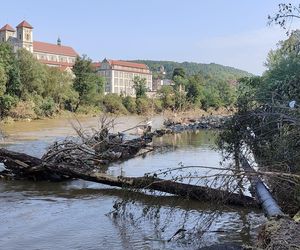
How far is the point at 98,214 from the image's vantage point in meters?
10.9

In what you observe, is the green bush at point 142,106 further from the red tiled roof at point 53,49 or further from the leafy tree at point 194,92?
the red tiled roof at point 53,49

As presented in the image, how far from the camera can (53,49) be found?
438ft

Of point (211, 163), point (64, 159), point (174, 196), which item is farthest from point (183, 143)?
point (174, 196)

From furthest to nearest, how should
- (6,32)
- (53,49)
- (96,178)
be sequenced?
(53,49) < (6,32) < (96,178)

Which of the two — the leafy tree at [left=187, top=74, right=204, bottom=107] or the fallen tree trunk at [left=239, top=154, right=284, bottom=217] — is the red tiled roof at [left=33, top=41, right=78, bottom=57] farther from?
the fallen tree trunk at [left=239, top=154, right=284, bottom=217]

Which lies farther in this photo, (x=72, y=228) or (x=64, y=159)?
(x=64, y=159)

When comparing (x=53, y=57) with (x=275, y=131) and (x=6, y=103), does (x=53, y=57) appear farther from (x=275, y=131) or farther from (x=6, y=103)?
(x=275, y=131)

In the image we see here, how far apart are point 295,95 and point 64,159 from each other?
7.76m

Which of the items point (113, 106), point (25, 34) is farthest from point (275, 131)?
point (25, 34)

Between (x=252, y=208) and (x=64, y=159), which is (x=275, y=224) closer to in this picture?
(x=252, y=208)

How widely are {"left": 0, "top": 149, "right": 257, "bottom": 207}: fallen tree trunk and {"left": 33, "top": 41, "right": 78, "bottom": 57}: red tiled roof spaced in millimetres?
114775

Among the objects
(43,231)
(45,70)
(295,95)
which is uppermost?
(45,70)

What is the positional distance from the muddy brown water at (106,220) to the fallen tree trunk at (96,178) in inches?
10.3

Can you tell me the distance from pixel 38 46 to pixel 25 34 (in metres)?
13.8
